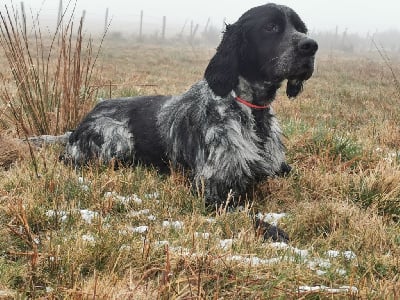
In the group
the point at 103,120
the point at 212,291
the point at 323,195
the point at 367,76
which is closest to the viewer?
the point at 212,291

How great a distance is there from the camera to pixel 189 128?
422 cm

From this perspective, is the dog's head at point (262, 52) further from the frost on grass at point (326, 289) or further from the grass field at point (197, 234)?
the frost on grass at point (326, 289)

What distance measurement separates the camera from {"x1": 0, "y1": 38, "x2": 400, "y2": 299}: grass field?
7.85 feet

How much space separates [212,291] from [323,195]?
1.90 meters

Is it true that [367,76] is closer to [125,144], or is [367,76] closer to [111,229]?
[125,144]

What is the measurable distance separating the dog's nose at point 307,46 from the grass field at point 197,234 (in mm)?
1186

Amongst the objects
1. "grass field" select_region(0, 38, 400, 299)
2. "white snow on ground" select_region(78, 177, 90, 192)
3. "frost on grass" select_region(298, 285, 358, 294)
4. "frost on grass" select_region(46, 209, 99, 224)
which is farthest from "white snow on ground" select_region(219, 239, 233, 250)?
"white snow on ground" select_region(78, 177, 90, 192)

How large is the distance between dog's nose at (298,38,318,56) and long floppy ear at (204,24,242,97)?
59cm

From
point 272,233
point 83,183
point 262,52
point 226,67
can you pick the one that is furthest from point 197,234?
point 262,52

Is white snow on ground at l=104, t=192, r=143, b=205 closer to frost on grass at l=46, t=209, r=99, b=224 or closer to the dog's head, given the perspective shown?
frost on grass at l=46, t=209, r=99, b=224

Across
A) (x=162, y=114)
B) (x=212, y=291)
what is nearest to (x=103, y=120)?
(x=162, y=114)

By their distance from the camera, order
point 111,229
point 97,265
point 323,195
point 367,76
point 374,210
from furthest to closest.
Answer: point 367,76, point 323,195, point 374,210, point 111,229, point 97,265

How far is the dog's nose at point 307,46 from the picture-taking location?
146 inches

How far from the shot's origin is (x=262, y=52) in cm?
398
